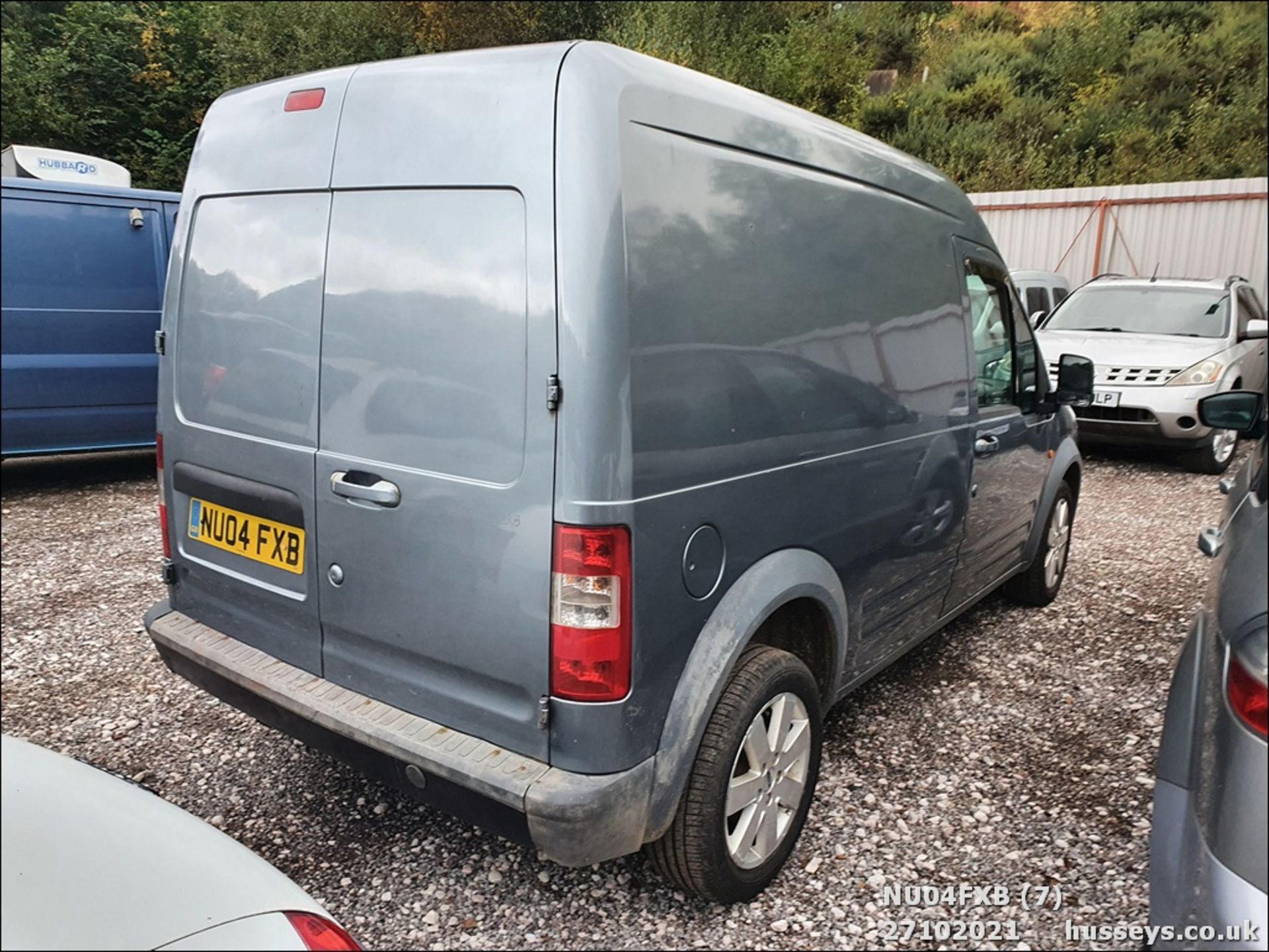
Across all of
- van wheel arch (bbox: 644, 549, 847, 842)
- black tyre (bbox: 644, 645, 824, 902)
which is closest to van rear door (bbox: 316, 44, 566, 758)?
van wheel arch (bbox: 644, 549, 847, 842)

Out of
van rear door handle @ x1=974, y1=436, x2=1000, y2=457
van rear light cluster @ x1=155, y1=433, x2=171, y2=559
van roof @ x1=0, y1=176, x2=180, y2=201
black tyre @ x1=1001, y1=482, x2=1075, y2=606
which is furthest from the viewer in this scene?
van roof @ x1=0, y1=176, x2=180, y2=201

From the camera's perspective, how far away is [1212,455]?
768 cm

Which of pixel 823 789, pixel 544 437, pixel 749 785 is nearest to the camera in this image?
pixel 544 437

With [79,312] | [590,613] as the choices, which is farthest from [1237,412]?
[79,312]

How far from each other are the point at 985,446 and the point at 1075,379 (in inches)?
33.1

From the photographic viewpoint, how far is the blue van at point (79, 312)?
609 cm

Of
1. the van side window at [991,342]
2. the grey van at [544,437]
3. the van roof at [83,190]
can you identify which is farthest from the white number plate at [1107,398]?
the van roof at [83,190]

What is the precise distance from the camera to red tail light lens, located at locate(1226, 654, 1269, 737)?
1374 mm

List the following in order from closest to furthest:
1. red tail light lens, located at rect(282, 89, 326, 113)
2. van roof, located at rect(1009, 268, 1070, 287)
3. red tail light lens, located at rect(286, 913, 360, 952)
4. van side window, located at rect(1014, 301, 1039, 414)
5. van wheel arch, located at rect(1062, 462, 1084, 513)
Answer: red tail light lens, located at rect(286, 913, 360, 952), red tail light lens, located at rect(282, 89, 326, 113), van side window, located at rect(1014, 301, 1039, 414), van wheel arch, located at rect(1062, 462, 1084, 513), van roof, located at rect(1009, 268, 1070, 287)

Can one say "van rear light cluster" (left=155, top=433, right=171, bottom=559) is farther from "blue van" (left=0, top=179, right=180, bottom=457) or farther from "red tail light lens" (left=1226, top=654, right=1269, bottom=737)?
"blue van" (left=0, top=179, right=180, bottom=457)

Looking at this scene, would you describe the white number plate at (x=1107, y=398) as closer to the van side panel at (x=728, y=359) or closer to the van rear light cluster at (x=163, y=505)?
the van side panel at (x=728, y=359)

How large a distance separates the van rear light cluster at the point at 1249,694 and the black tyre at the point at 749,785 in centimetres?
104

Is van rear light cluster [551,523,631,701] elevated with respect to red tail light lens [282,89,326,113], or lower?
lower

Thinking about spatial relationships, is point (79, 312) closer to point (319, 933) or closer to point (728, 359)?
point (728, 359)
